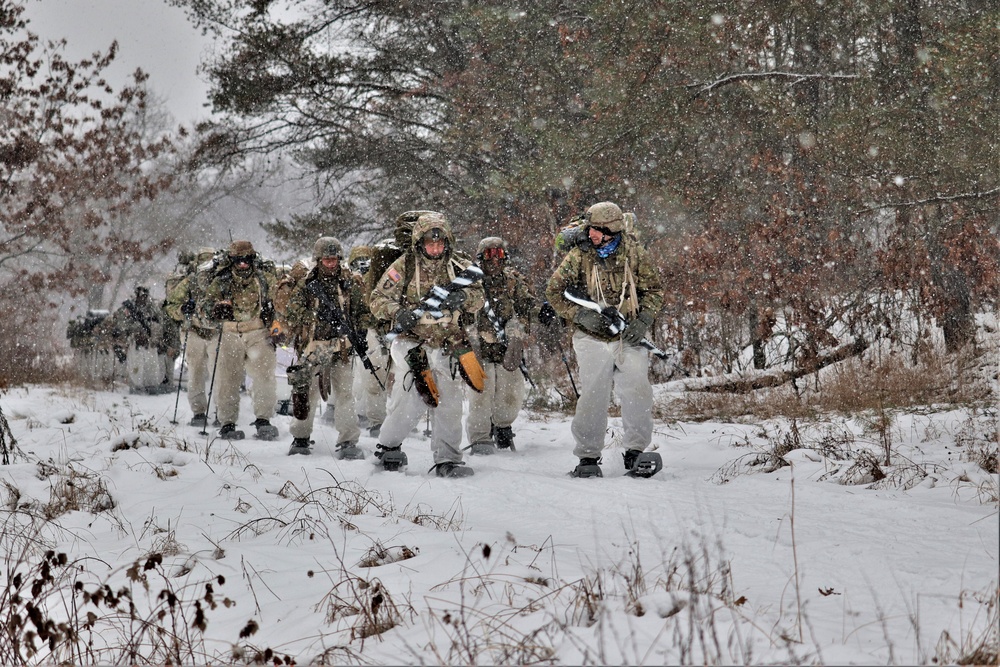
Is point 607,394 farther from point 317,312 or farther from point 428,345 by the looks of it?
point 317,312

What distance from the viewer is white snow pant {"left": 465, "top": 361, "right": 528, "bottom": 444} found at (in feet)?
26.0

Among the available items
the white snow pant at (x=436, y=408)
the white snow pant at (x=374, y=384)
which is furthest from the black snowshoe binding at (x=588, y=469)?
the white snow pant at (x=374, y=384)

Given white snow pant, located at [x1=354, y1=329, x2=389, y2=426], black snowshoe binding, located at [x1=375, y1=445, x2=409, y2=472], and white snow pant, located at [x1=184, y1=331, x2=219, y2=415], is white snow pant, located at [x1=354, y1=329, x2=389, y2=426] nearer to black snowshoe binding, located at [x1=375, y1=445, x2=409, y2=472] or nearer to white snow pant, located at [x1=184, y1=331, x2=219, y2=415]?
white snow pant, located at [x1=184, y1=331, x2=219, y2=415]

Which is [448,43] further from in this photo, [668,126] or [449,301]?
[449,301]

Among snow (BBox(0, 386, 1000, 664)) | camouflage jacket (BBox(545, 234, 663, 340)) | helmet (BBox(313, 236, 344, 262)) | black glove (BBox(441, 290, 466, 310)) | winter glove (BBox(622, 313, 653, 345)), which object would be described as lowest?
snow (BBox(0, 386, 1000, 664))

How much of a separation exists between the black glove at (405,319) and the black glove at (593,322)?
4.16ft

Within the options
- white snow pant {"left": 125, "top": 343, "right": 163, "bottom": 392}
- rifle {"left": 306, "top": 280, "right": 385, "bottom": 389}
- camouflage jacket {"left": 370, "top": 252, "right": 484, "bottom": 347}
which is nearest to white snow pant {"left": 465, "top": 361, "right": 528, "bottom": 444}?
rifle {"left": 306, "top": 280, "right": 385, "bottom": 389}

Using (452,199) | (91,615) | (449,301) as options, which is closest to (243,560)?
(91,615)

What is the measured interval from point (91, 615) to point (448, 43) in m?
12.8

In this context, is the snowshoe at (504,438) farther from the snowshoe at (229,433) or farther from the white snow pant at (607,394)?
the snowshoe at (229,433)

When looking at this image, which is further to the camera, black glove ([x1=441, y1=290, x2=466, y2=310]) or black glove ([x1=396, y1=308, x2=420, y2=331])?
black glove ([x1=441, y1=290, x2=466, y2=310])

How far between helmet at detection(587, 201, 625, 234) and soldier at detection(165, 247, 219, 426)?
585 cm

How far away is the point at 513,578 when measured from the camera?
3244mm

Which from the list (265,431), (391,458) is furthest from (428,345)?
(265,431)
